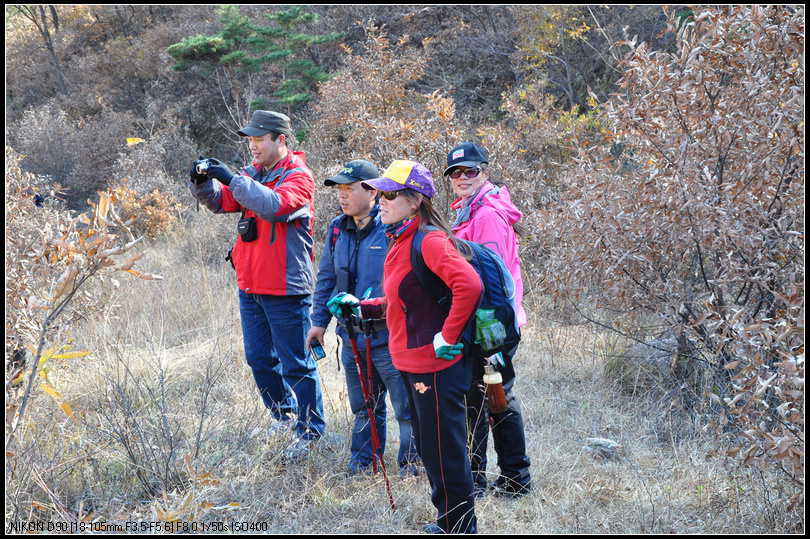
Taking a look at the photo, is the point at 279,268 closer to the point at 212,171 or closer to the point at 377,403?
the point at 212,171

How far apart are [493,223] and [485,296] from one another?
25.3 inches

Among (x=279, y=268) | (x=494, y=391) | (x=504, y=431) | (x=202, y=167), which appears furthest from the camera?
(x=279, y=268)

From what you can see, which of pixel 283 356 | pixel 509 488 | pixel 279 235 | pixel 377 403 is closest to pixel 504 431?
pixel 509 488

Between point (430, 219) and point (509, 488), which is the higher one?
point (430, 219)

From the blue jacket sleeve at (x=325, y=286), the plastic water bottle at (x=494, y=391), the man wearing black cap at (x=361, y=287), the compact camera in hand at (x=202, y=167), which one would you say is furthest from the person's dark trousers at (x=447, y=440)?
the compact camera in hand at (x=202, y=167)

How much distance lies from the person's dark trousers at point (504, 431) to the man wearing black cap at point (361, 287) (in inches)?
15.4

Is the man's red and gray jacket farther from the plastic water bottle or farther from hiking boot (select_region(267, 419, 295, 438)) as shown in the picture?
the plastic water bottle

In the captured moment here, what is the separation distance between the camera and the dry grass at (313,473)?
2.96 metres

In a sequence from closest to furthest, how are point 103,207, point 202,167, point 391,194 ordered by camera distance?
point 103,207 → point 391,194 → point 202,167

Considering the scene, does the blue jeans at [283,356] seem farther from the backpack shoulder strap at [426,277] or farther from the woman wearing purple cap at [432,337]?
the backpack shoulder strap at [426,277]

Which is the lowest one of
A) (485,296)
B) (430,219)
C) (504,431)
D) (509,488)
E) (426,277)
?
(509,488)

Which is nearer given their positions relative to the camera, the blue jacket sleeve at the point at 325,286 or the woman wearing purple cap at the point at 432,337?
the woman wearing purple cap at the point at 432,337

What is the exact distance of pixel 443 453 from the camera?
275 cm

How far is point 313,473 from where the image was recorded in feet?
11.6
